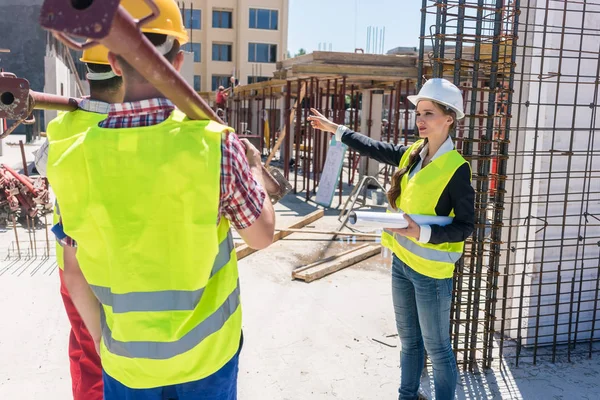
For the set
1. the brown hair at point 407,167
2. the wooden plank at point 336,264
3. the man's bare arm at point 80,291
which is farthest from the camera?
the wooden plank at point 336,264

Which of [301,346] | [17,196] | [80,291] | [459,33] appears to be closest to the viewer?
[80,291]

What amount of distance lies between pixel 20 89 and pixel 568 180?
351 centimetres

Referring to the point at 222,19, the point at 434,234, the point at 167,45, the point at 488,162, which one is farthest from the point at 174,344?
the point at 222,19

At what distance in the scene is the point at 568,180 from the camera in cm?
384

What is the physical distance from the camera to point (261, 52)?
40719mm

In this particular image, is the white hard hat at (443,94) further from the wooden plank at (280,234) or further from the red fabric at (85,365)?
the wooden plank at (280,234)

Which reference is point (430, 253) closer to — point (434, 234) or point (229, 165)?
point (434, 234)

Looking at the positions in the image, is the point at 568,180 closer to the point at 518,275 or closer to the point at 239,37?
the point at 518,275

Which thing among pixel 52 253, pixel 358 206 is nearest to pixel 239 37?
pixel 358 206

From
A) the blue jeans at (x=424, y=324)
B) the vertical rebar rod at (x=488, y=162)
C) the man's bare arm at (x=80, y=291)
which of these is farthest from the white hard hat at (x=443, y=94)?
the man's bare arm at (x=80, y=291)

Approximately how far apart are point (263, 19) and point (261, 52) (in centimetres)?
249

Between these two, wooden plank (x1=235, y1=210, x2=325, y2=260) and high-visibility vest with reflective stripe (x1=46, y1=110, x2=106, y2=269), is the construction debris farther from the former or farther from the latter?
high-visibility vest with reflective stripe (x1=46, y1=110, x2=106, y2=269)

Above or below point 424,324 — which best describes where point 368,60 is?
above

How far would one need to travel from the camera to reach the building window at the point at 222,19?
132 feet
